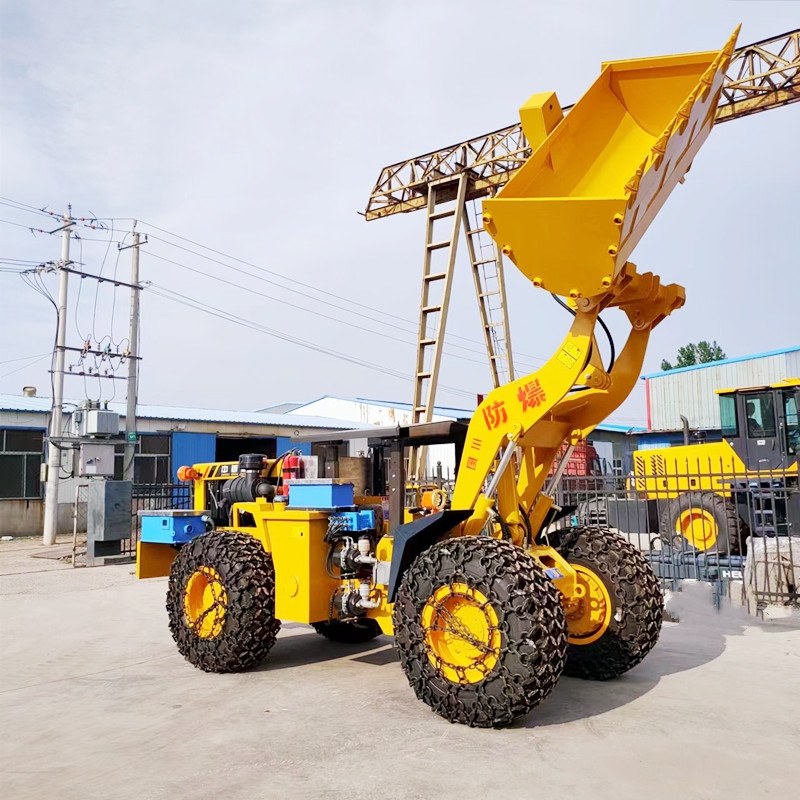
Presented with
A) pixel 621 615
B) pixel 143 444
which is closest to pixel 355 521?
pixel 621 615

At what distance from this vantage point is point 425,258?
15.0 metres

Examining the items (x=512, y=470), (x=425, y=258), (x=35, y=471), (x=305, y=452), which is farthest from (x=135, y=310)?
(x=512, y=470)

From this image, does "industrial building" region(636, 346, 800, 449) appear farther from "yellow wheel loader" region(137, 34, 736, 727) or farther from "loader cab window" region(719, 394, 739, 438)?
"yellow wheel loader" region(137, 34, 736, 727)

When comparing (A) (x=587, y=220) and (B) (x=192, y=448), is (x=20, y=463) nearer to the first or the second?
(B) (x=192, y=448)

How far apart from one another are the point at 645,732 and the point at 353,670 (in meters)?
2.57

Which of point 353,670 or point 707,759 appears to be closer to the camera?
point 707,759

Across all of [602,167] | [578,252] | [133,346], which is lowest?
[578,252]

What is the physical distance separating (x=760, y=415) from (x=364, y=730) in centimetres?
958

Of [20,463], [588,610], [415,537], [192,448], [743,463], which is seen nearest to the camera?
[415,537]

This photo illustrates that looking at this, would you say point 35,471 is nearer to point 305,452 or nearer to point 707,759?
point 305,452

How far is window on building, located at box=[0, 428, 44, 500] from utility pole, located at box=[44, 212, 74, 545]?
10.8ft

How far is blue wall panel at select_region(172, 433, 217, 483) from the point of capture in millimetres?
23625

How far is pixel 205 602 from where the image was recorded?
257 inches

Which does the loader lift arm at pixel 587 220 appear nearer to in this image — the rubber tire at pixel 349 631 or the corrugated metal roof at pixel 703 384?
the rubber tire at pixel 349 631
